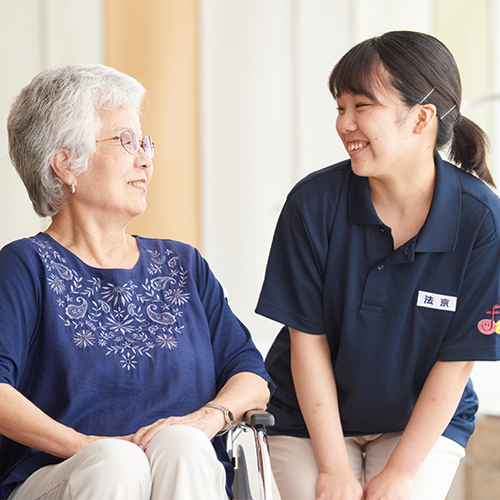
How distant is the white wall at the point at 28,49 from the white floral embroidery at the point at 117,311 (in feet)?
4.42

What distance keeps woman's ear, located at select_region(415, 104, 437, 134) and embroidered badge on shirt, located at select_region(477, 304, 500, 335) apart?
489 mm

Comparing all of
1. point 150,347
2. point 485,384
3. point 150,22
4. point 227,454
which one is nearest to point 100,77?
point 150,347

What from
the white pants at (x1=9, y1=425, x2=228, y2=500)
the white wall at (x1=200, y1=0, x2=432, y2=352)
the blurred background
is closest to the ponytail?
the white pants at (x1=9, y1=425, x2=228, y2=500)

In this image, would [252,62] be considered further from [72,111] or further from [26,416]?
[26,416]

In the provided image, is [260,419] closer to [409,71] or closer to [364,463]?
[364,463]

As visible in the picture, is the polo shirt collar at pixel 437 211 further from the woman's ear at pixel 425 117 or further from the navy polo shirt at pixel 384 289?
the woman's ear at pixel 425 117

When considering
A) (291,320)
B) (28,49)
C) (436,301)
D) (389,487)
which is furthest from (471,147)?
(28,49)

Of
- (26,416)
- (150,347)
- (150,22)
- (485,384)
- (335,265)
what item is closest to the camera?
(26,416)

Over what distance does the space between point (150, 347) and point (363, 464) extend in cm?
71

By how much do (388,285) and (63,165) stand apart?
93cm

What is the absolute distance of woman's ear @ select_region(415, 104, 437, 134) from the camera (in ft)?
5.30

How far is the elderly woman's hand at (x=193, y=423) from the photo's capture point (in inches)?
57.1

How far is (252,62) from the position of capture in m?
3.41

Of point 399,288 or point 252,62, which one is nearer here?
point 399,288
